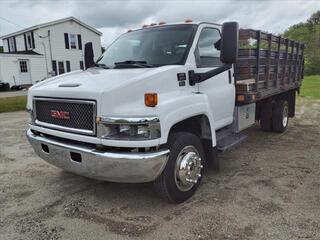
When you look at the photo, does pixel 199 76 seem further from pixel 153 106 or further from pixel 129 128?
pixel 129 128

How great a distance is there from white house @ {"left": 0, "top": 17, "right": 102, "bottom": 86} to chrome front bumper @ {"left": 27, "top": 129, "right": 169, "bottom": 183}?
2472 cm

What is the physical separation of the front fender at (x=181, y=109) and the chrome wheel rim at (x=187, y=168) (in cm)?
41

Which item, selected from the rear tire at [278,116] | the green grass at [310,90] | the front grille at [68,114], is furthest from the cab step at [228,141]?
the green grass at [310,90]

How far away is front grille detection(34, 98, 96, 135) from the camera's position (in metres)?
3.39

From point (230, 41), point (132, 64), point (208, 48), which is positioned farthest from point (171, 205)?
point (208, 48)

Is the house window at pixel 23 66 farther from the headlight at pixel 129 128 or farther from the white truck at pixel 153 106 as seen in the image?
the headlight at pixel 129 128

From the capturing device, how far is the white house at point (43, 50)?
27438 mm

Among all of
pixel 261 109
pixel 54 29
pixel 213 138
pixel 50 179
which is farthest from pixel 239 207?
pixel 54 29

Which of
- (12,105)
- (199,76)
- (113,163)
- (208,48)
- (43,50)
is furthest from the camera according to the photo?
(43,50)

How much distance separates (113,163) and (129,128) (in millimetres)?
402

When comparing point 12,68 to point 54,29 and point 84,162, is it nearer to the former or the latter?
point 54,29

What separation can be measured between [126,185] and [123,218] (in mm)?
934

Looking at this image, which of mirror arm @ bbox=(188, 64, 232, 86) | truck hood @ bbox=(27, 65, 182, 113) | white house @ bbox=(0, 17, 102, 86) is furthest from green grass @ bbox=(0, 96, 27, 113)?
white house @ bbox=(0, 17, 102, 86)

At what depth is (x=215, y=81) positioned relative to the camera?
463 cm
